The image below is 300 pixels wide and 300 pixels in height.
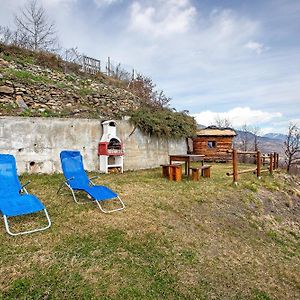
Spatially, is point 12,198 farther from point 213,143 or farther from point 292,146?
point 292,146

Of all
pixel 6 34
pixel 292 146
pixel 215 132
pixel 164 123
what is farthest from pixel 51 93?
pixel 292 146

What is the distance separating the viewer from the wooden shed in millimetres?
15453

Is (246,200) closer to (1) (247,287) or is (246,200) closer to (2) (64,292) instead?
(1) (247,287)

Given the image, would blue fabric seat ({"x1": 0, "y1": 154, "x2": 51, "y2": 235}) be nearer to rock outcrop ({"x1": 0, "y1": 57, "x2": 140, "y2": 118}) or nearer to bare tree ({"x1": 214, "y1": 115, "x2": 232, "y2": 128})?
rock outcrop ({"x1": 0, "y1": 57, "x2": 140, "y2": 118})

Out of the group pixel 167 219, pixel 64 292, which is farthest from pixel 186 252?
pixel 64 292

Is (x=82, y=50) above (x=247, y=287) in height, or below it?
above

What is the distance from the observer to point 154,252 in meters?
3.57

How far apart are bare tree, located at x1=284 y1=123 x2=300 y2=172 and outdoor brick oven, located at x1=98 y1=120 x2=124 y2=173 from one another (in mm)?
12810

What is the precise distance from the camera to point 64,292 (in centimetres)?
263

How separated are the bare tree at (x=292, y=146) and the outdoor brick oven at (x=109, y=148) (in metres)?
12.8

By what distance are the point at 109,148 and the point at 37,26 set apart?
1306cm

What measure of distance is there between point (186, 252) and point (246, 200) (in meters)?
3.68

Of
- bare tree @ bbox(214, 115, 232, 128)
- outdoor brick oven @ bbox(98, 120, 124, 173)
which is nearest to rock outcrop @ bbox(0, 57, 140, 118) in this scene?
outdoor brick oven @ bbox(98, 120, 124, 173)

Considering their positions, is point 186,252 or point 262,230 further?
point 262,230
